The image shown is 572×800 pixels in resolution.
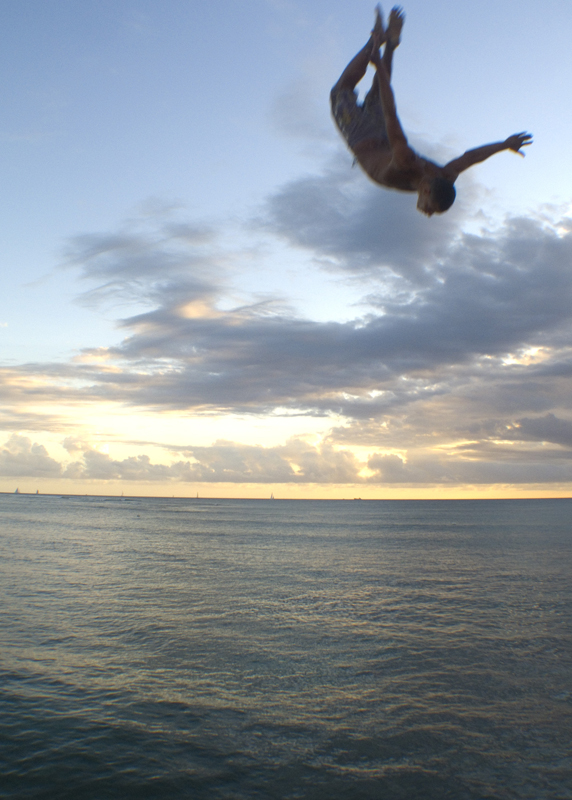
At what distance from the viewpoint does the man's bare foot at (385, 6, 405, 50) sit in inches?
131

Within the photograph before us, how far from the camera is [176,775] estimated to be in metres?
9.99

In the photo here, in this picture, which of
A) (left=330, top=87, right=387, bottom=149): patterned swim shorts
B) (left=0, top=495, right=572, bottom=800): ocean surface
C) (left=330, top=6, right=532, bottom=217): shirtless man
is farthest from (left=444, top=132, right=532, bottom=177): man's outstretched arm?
(left=0, top=495, right=572, bottom=800): ocean surface

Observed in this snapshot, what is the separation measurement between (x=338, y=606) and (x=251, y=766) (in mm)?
15638

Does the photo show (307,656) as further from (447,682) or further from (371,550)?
(371,550)

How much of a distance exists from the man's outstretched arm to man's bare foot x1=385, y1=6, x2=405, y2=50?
0.92 metres

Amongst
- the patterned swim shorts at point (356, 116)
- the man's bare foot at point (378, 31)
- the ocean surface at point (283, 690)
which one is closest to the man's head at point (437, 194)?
the patterned swim shorts at point (356, 116)

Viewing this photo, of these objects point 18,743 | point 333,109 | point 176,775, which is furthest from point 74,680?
point 333,109

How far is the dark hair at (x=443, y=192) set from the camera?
2.98 metres

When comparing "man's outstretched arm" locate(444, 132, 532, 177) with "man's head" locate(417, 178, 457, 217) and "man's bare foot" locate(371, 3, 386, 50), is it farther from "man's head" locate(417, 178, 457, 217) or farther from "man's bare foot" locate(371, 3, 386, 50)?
"man's bare foot" locate(371, 3, 386, 50)

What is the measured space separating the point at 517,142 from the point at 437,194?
2.20 ft

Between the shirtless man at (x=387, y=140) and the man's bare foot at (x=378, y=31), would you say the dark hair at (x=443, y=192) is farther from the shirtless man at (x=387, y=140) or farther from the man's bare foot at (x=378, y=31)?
the man's bare foot at (x=378, y=31)

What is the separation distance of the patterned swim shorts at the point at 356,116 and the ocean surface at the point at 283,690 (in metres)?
10.6

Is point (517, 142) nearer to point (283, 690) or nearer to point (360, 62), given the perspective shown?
point (360, 62)

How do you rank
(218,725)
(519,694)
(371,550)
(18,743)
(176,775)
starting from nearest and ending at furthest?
(176,775), (18,743), (218,725), (519,694), (371,550)
